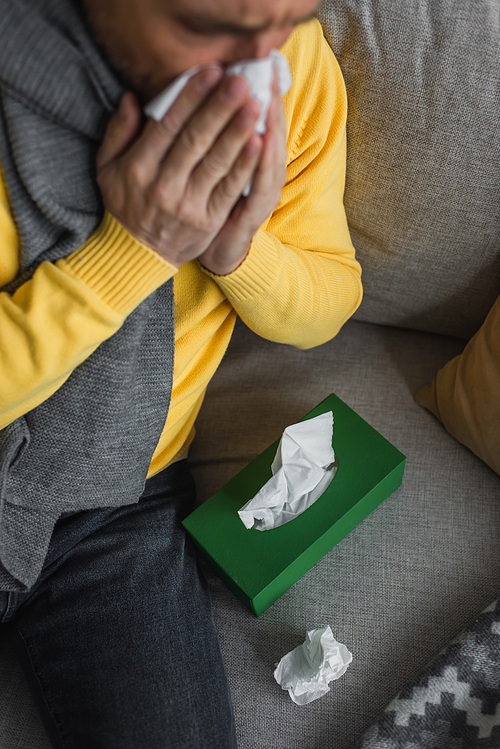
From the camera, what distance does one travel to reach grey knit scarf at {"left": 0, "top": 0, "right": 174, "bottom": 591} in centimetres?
46

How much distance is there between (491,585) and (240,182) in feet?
2.14

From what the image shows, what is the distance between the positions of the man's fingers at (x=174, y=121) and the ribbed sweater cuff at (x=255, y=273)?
20 cm

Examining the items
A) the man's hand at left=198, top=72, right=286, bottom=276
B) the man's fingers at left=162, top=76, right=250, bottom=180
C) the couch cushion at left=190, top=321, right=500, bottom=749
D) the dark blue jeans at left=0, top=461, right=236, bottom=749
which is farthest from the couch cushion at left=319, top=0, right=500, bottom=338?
the dark blue jeans at left=0, top=461, right=236, bottom=749

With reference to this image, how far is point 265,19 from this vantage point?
1.32 feet

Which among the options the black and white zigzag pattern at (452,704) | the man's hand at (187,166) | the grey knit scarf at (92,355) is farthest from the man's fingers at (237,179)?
the black and white zigzag pattern at (452,704)

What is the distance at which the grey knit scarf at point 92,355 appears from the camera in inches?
18.3

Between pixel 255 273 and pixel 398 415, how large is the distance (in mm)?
417

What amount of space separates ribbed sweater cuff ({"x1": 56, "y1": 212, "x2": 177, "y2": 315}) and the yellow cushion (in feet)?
1.67

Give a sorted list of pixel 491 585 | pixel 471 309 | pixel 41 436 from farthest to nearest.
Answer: pixel 471 309, pixel 491 585, pixel 41 436

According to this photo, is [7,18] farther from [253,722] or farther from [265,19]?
[253,722]

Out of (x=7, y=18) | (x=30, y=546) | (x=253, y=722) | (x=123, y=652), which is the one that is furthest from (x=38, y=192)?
(x=253, y=722)

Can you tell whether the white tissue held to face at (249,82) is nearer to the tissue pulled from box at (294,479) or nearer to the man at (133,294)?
the man at (133,294)

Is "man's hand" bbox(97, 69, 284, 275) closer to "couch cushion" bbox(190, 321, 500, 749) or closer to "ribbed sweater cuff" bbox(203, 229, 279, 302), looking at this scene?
"ribbed sweater cuff" bbox(203, 229, 279, 302)

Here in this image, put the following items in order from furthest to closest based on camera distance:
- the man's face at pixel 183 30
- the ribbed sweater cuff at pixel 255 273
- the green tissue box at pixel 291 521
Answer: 1. the green tissue box at pixel 291 521
2. the ribbed sweater cuff at pixel 255 273
3. the man's face at pixel 183 30
